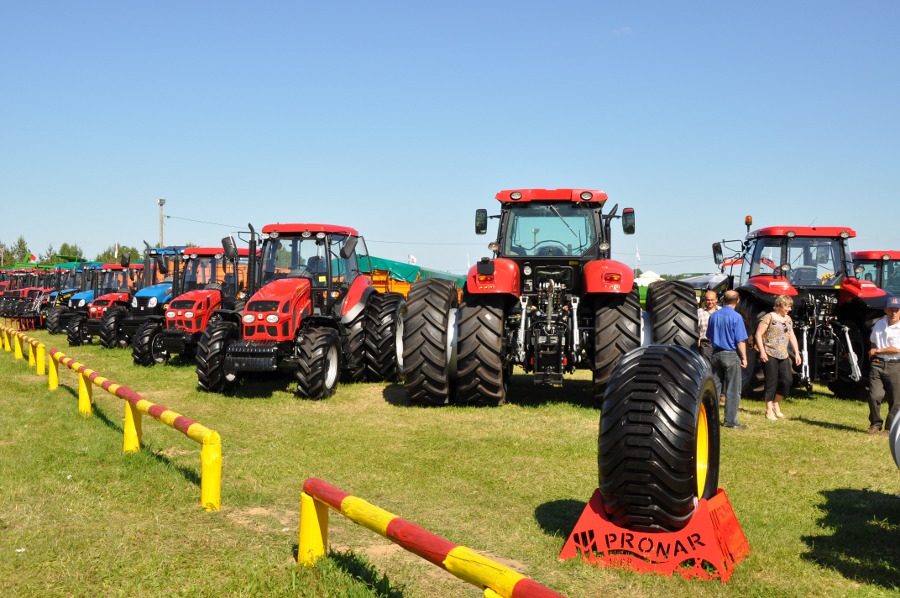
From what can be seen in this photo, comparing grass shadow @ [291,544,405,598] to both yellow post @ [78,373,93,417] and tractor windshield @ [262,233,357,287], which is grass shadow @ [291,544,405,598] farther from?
tractor windshield @ [262,233,357,287]

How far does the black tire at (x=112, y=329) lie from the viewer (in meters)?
18.0

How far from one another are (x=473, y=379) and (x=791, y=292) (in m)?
4.74

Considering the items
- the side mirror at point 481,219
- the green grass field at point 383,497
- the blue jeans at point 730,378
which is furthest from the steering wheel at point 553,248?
the blue jeans at point 730,378

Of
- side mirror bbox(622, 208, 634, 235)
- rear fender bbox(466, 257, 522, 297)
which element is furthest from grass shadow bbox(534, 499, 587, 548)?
side mirror bbox(622, 208, 634, 235)

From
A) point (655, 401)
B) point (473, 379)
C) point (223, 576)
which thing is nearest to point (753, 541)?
point (655, 401)

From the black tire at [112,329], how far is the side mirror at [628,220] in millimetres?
12380

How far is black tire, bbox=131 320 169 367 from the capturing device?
14.7 metres

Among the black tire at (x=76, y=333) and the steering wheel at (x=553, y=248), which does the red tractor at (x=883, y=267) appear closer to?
the steering wheel at (x=553, y=248)

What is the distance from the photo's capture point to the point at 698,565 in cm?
423

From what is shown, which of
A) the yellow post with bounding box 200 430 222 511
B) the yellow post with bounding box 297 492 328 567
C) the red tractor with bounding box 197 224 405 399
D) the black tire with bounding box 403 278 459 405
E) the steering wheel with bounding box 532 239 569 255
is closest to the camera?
the yellow post with bounding box 297 492 328 567

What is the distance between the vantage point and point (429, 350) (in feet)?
32.2

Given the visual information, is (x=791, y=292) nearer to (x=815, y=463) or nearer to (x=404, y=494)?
(x=815, y=463)

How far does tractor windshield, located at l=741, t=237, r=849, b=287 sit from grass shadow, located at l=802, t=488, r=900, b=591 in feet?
20.4

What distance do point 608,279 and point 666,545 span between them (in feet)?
18.3
